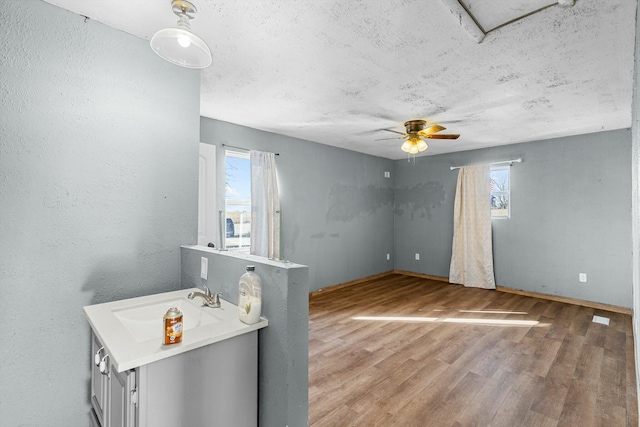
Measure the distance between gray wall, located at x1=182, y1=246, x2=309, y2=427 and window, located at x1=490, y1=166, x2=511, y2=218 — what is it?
15.7 ft

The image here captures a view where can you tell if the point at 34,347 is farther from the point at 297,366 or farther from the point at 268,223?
the point at 268,223

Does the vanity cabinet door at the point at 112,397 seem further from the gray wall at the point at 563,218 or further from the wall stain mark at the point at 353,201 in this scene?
the gray wall at the point at 563,218

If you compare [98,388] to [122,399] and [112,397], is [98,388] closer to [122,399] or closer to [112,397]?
[112,397]

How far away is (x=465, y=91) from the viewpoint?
9.01ft

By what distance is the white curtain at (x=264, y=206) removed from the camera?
392 cm

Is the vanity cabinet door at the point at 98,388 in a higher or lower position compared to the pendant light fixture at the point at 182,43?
lower

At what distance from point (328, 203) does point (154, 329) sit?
3.74 m

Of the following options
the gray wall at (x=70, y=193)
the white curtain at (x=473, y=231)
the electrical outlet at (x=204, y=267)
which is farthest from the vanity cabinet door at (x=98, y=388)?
the white curtain at (x=473, y=231)

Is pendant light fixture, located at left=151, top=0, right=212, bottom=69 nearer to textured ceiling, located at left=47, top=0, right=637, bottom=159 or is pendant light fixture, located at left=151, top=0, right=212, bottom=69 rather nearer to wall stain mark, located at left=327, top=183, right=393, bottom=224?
textured ceiling, located at left=47, top=0, right=637, bottom=159

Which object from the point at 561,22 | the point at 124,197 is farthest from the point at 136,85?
the point at 561,22

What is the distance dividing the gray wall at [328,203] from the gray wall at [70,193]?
1.74 m

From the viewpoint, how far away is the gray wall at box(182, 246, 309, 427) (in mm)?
1284

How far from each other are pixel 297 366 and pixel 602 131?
5.15 m

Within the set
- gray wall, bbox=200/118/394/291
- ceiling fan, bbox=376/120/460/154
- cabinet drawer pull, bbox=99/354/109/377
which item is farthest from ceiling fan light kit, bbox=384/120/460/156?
cabinet drawer pull, bbox=99/354/109/377
